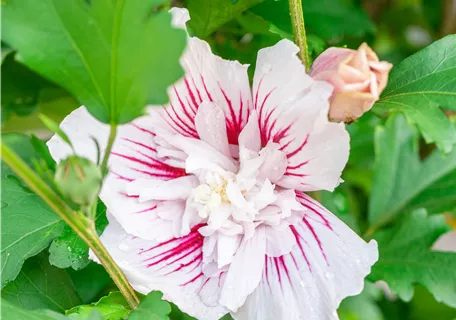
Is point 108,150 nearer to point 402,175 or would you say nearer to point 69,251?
point 69,251

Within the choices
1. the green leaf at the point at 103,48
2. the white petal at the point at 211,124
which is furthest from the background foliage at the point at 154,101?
the white petal at the point at 211,124

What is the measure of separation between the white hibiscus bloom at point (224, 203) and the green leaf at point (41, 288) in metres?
0.11

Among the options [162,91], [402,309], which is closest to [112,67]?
[162,91]

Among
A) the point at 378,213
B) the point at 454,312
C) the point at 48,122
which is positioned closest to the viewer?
the point at 48,122

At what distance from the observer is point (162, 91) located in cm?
46

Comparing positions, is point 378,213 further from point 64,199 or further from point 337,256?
point 64,199

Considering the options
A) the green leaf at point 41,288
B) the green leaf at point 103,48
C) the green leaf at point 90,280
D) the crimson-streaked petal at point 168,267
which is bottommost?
the green leaf at point 90,280

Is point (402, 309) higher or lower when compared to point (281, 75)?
lower

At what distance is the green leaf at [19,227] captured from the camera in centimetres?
59

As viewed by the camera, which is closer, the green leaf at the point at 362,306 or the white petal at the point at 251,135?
the white petal at the point at 251,135

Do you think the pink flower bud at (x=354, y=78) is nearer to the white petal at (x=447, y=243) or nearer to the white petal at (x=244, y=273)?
the white petal at (x=244, y=273)

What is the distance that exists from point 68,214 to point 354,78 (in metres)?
0.22

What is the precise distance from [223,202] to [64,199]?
0.16m

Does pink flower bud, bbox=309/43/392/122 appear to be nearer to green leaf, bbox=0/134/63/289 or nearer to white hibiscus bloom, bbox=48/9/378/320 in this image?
white hibiscus bloom, bbox=48/9/378/320
